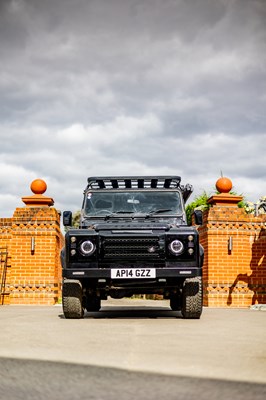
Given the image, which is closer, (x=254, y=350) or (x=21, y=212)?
(x=254, y=350)

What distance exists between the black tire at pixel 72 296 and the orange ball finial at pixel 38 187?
556 centimetres

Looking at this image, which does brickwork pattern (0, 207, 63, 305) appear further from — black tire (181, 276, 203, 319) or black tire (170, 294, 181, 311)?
black tire (181, 276, 203, 319)

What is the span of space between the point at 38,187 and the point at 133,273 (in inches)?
236

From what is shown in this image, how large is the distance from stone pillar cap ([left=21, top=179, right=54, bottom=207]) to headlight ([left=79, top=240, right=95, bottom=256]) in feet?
17.6

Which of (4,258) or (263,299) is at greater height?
(4,258)

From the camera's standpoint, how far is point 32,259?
471 inches

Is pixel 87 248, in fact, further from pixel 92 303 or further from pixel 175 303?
pixel 175 303

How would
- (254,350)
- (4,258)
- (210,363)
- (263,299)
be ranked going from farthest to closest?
(4,258), (263,299), (254,350), (210,363)

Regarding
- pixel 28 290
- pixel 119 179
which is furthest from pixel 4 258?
pixel 119 179

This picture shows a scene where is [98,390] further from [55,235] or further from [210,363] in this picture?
[55,235]

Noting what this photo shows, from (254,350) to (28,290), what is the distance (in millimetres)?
8456

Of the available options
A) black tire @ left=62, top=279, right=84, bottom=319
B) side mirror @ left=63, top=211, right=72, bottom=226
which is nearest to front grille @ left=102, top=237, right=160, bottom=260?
black tire @ left=62, top=279, right=84, bottom=319

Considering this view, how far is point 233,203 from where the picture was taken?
12000mm

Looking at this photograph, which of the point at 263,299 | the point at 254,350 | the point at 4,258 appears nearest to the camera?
the point at 254,350
